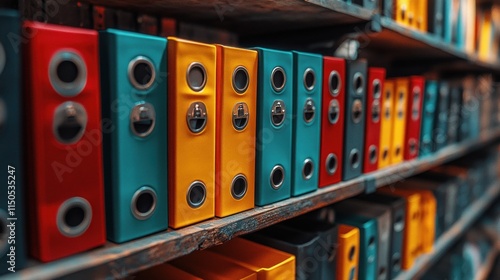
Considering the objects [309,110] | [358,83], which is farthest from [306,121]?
[358,83]

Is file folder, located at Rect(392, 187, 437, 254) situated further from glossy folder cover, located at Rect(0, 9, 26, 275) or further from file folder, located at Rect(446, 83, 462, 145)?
glossy folder cover, located at Rect(0, 9, 26, 275)

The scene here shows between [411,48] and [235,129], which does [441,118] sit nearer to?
[411,48]

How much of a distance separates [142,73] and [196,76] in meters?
0.09

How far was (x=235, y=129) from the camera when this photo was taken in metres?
A: 0.71

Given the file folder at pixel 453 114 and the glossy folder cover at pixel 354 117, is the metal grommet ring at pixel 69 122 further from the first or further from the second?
the file folder at pixel 453 114

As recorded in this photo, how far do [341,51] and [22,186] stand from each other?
42.8 inches

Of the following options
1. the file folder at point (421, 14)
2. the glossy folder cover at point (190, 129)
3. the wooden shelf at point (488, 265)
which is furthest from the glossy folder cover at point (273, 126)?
the wooden shelf at point (488, 265)

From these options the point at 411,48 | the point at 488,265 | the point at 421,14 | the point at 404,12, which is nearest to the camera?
the point at 404,12

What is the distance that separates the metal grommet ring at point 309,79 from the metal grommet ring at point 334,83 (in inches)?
2.8

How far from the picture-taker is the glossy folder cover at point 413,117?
1328 millimetres

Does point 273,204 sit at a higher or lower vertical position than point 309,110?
lower

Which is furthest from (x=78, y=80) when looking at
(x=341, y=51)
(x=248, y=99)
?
(x=341, y=51)

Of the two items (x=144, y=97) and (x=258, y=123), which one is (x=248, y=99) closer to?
(x=258, y=123)

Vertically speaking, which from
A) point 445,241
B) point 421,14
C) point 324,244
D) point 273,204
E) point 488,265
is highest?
point 421,14
